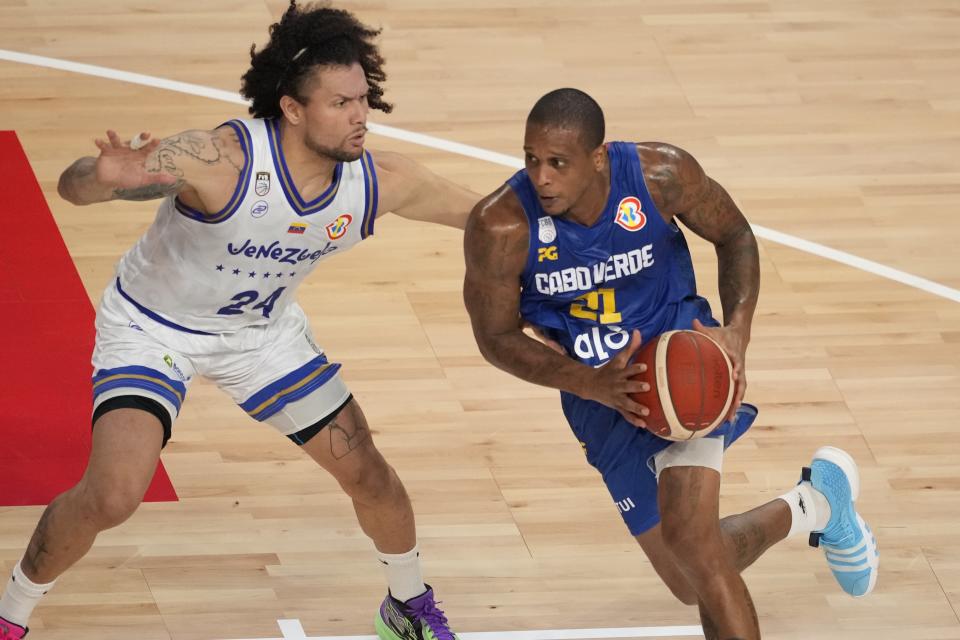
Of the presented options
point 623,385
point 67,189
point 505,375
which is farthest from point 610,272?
point 505,375

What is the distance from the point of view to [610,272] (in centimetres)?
525

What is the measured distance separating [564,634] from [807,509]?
0.98 m

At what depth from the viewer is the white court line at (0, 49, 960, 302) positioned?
26.4 feet

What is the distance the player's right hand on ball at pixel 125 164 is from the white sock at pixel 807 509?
2.54m

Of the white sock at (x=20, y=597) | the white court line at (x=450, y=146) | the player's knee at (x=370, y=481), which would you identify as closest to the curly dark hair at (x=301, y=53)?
the player's knee at (x=370, y=481)

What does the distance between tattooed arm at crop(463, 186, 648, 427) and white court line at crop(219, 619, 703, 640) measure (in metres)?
1.18

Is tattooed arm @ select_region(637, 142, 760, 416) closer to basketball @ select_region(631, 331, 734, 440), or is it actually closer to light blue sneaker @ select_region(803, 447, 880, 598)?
basketball @ select_region(631, 331, 734, 440)

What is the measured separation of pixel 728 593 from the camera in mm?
5008

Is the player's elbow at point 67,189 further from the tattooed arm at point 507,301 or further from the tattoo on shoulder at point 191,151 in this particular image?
the tattooed arm at point 507,301

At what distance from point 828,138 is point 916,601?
3.65 m

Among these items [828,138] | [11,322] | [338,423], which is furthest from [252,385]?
[828,138]

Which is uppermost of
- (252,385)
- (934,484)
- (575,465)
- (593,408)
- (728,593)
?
(252,385)

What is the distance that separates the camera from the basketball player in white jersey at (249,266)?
5102mm

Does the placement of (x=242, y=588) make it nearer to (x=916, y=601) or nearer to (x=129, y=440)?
(x=129, y=440)
